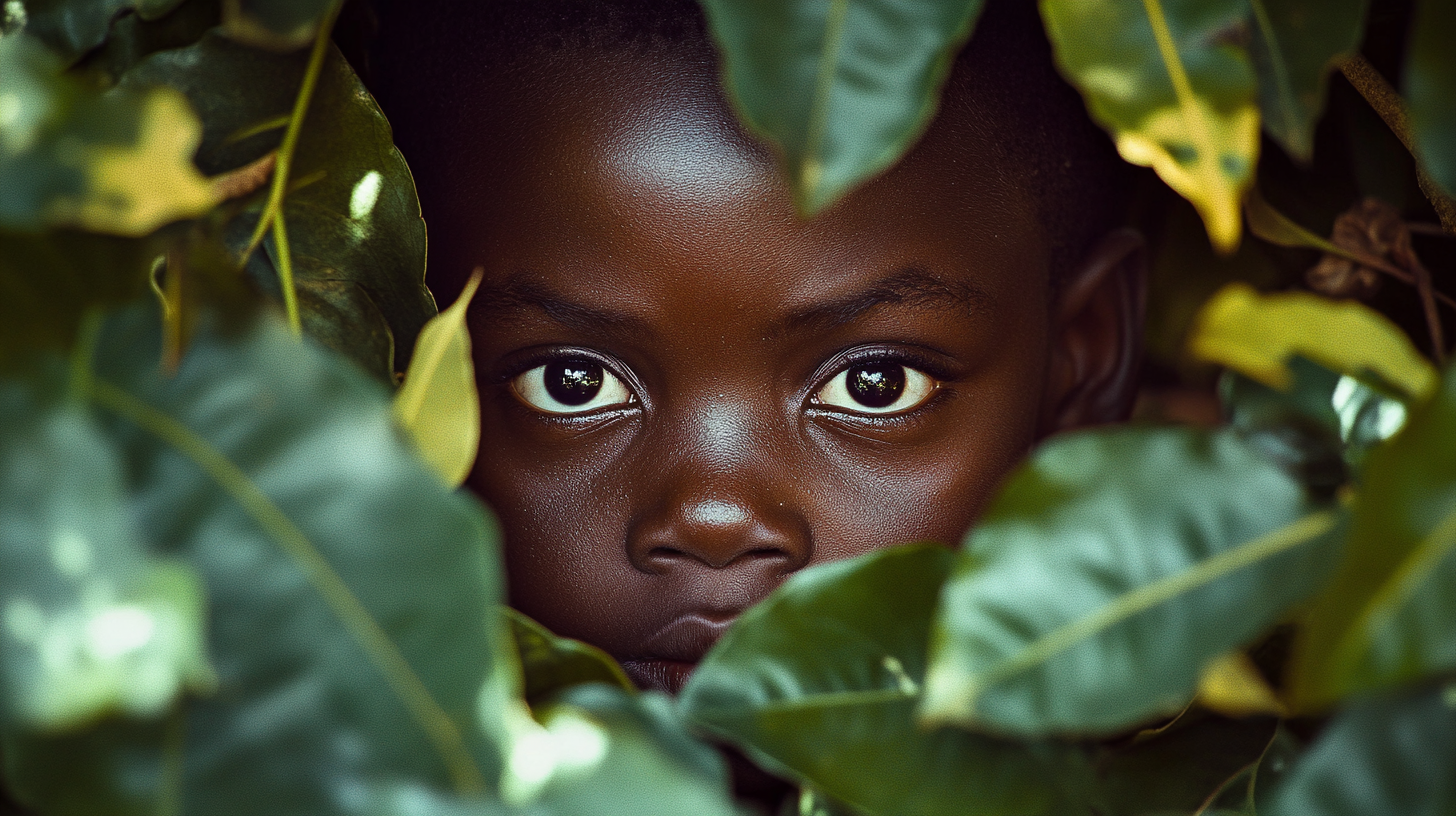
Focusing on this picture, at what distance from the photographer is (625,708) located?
1.13ft

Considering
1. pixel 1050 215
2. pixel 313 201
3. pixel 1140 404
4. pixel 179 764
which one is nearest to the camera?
pixel 179 764

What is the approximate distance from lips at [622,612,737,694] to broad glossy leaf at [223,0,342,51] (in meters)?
0.46

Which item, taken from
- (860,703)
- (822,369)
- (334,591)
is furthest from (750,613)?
(822,369)

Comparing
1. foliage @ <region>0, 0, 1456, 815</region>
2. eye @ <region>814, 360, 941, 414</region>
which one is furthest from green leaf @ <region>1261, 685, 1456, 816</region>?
eye @ <region>814, 360, 941, 414</region>

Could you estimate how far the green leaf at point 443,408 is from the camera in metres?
0.39

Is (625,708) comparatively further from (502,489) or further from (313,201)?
(502,489)

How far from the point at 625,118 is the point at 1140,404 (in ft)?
1.67

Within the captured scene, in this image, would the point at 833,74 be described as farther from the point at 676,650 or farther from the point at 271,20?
the point at 676,650

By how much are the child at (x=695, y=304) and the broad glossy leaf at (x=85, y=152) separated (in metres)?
0.37

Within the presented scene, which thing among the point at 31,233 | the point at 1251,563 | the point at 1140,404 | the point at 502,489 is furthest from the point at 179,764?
the point at 1140,404

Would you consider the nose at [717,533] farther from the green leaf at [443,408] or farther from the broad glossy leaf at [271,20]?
the broad glossy leaf at [271,20]

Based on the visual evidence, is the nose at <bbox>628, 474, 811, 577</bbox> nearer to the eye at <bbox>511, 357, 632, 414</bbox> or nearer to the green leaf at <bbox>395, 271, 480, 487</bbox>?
the eye at <bbox>511, 357, 632, 414</bbox>

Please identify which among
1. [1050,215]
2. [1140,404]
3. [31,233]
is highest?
[31,233]

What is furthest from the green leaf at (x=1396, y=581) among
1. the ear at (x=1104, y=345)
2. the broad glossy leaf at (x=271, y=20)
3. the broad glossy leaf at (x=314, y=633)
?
the ear at (x=1104, y=345)
